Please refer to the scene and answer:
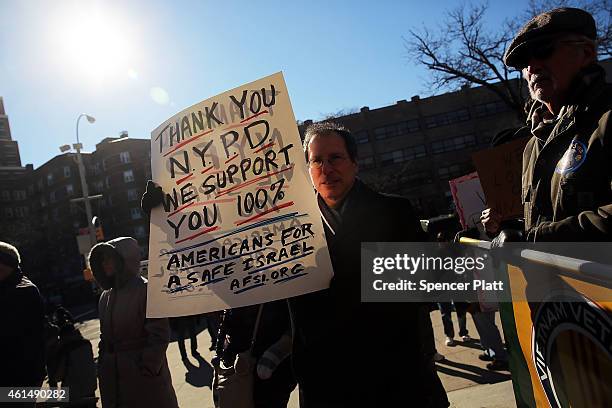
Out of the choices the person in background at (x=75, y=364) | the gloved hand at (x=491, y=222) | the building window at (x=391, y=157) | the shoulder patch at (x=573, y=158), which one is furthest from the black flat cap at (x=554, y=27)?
the building window at (x=391, y=157)

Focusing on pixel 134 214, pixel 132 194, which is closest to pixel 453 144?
pixel 134 214

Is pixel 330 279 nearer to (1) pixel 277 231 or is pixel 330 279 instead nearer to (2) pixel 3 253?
(1) pixel 277 231

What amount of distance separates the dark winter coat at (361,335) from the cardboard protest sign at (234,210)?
0.13 meters

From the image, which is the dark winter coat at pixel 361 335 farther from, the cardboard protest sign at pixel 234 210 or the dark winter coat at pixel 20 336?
the dark winter coat at pixel 20 336

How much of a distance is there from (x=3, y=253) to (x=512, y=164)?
10.5 ft

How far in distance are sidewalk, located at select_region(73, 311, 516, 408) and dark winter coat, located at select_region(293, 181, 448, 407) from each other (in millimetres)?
2433

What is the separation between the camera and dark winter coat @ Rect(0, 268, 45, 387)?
254 cm

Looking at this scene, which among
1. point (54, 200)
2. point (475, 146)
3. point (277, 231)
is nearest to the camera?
point (277, 231)

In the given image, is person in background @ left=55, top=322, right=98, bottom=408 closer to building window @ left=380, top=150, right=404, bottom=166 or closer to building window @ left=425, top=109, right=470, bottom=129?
building window @ left=380, top=150, right=404, bottom=166

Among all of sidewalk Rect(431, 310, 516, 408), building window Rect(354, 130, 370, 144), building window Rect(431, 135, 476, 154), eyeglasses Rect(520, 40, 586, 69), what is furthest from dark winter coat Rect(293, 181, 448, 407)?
building window Rect(431, 135, 476, 154)

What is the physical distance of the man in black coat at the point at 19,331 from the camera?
2539 millimetres

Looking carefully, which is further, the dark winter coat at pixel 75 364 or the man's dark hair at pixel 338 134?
the dark winter coat at pixel 75 364

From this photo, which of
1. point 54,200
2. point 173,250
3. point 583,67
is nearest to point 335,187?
point 173,250

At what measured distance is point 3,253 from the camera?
9.04 ft
